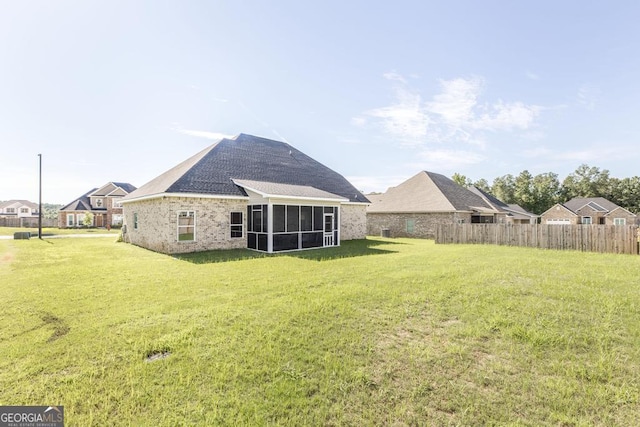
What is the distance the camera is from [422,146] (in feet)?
85.8

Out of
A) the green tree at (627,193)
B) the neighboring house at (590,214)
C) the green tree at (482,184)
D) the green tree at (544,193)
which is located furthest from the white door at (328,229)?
the green tree at (627,193)

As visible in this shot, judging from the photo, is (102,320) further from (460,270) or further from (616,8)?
(616,8)

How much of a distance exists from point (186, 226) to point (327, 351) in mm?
12663

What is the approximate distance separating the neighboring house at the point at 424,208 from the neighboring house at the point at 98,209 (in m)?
37.5

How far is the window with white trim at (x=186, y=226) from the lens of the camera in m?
14.7

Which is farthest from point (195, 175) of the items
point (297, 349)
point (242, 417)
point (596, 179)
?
point (596, 179)

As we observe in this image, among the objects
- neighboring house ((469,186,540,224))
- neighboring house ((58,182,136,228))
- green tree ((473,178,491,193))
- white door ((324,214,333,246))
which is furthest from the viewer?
green tree ((473,178,491,193))

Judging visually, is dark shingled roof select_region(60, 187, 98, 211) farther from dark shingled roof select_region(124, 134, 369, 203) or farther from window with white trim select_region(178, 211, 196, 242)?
window with white trim select_region(178, 211, 196, 242)

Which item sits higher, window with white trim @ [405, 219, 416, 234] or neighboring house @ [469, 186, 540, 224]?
neighboring house @ [469, 186, 540, 224]

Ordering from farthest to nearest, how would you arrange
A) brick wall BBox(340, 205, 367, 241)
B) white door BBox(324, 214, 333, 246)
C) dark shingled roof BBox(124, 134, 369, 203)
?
brick wall BBox(340, 205, 367, 241), white door BBox(324, 214, 333, 246), dark shingled roof BBox(124, 134, 369, 203)

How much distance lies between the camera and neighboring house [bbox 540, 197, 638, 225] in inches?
1690

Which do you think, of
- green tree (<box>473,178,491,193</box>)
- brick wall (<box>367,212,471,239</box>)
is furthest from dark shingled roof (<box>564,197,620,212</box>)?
brick wall (<box>367,212,471,239</box>)

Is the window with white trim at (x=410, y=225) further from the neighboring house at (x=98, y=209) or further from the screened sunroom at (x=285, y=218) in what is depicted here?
the neighboring house at (x=98, y=209)

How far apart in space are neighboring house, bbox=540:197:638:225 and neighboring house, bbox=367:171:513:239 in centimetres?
2185
